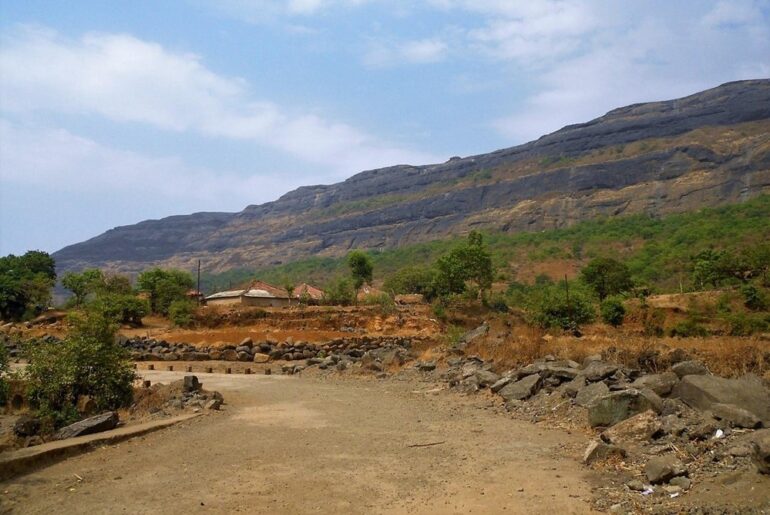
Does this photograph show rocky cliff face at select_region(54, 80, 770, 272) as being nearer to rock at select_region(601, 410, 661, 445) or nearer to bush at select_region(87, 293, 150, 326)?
bush at select_region(87, 293, 150, 326)

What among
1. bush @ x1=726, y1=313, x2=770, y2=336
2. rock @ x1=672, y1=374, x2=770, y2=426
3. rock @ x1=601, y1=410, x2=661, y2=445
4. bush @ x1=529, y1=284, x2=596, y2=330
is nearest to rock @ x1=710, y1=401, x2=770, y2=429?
rock @ x1=672, y1=374, x2=770, y2=426

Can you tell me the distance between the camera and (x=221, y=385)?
56.5ft

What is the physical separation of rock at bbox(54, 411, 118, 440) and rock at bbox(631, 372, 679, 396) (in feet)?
28.1

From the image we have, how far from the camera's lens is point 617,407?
8664 mm

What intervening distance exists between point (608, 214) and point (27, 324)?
312 feet

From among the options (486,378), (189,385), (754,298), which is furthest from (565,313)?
(189,385)

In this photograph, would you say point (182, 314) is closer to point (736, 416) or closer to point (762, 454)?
point (736, 416)

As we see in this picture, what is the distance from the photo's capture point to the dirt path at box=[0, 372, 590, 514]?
6199mm

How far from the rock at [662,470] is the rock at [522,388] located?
5345 mm

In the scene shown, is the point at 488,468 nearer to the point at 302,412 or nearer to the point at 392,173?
the point at 302,412

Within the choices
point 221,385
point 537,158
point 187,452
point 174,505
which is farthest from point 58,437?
point 537,158

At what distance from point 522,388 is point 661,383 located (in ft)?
10.6

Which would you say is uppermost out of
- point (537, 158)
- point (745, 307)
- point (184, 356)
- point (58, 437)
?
point (537, 158)

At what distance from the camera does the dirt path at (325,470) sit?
6.20 meters
